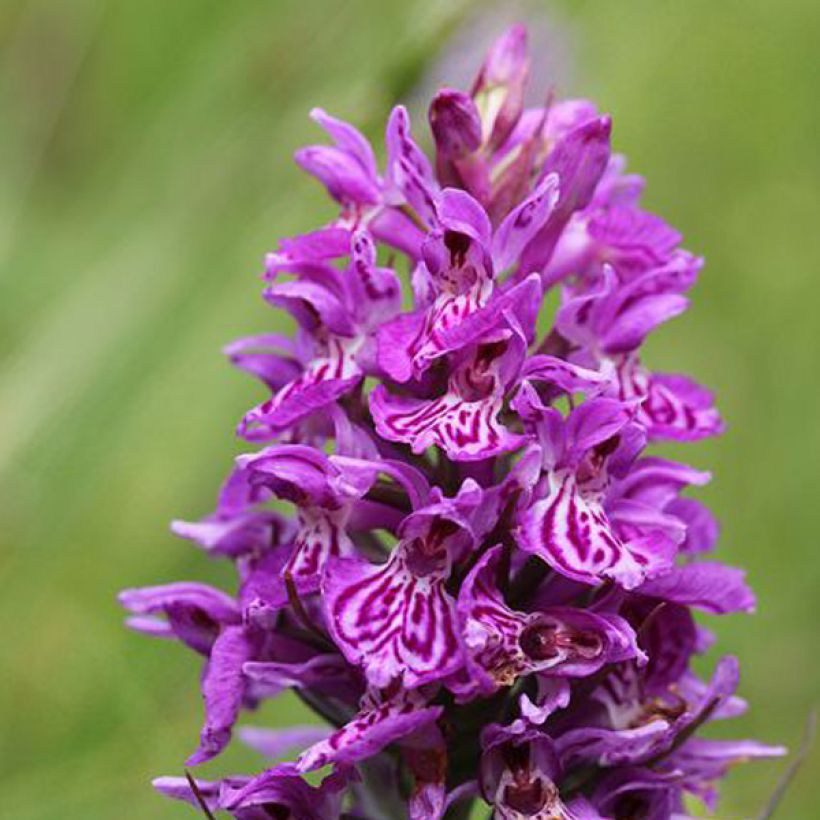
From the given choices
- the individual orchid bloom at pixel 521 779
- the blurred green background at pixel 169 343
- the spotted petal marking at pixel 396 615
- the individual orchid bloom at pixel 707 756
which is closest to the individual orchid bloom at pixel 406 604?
the spotted petal marking at pixel 396 615

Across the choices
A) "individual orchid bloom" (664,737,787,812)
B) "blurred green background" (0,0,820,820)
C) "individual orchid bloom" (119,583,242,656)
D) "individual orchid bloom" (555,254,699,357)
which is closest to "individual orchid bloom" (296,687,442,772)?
"individual orchid bloom" (119,583,242,656)

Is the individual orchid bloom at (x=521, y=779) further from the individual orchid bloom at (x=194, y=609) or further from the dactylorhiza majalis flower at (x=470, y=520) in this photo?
the individual orchid bloom at (x=194, y=609)

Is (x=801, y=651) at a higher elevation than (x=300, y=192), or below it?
below

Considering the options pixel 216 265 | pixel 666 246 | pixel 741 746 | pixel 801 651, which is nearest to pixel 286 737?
pixel 741 746

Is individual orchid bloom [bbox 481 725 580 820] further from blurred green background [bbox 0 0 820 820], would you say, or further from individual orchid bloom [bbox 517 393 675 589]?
blurred green background [bbox 0 0 820 820]

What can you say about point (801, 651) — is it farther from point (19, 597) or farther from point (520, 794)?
point (520, 794)

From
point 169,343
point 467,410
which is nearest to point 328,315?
point 467,410

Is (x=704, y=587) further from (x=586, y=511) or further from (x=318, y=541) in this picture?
(x=318, y=541)
